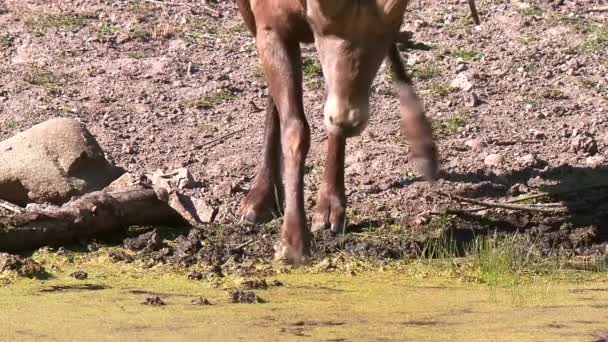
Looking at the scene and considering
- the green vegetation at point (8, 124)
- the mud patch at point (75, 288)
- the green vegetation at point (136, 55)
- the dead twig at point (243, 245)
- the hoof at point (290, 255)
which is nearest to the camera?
the mud patch at point (75, 288)

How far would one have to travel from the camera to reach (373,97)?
1077 centimetres

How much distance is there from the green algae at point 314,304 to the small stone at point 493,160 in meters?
2.38

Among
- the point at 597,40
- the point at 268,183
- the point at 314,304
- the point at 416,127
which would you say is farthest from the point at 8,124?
the point at 597,40

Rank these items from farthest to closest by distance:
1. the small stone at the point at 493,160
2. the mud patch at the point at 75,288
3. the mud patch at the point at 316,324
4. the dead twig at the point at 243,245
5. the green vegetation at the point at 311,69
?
the green vegetation at the point at 311,69 → the small stone at the point at 493,160 → the dead twig at the point at 243,245 → the mud patch at the point at 75,288 → the mud patch at the point at 316,324

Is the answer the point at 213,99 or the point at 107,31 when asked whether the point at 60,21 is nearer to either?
the point at 107,31

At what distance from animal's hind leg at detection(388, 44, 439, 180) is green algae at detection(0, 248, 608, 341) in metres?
1.21

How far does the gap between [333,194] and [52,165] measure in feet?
5.24

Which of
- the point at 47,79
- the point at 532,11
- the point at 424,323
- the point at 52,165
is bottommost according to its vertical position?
the point at 424,323

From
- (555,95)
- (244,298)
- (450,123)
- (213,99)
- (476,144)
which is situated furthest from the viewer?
(555,95)

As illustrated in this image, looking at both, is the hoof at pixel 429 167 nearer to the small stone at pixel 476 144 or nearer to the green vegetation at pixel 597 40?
the small stone at pixel 476 144

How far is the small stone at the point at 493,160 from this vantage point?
384 inches

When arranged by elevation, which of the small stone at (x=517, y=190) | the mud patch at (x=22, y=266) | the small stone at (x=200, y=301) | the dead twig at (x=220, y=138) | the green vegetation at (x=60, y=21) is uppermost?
the green vegetation at (x=60, y=21)

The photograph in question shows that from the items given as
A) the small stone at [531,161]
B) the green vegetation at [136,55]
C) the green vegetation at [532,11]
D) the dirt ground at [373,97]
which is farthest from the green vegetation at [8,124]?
the green vegetation at [532,11]

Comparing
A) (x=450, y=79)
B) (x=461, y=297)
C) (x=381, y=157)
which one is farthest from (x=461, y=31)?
(x=461, y=297)
